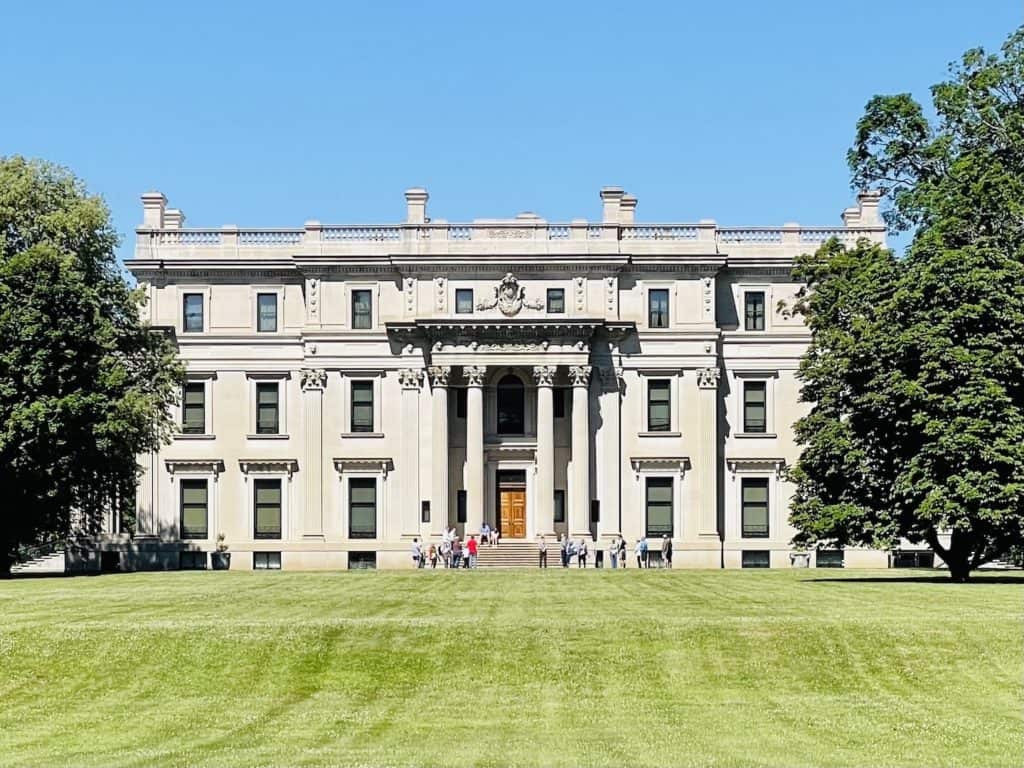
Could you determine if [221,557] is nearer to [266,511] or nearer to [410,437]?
[266,511]

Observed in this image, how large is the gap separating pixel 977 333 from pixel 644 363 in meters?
28.9

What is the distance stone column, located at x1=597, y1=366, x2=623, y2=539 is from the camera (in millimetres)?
79062

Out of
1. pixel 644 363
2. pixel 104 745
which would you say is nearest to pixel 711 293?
pixel 644 363

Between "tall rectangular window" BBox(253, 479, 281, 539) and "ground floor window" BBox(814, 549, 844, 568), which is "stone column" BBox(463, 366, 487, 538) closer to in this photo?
"tall rectangular window" BBox(253, 479, 281, 539)

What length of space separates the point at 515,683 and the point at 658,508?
51067 millimetres

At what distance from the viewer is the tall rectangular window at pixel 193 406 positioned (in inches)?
3184

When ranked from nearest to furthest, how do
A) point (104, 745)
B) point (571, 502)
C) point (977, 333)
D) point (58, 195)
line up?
point (104, 745), point (977, 333), point (58, 195), point (571, 502)

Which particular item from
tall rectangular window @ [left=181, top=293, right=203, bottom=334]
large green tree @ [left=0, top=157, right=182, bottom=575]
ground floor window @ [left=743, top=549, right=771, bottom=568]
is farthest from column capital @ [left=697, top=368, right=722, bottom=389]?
large green tree @ [left=0, top=157, right=182, bottom=575]

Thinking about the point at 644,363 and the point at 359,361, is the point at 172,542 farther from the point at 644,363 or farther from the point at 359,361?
the point at 644,363

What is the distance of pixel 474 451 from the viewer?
77625 mm

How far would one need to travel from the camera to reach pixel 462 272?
79.1m

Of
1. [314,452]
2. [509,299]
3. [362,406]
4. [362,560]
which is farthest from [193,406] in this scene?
[509,299]

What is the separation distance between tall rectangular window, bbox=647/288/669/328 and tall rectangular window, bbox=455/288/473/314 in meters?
8.31

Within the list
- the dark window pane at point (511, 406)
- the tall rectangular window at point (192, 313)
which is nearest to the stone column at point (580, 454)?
the dark window pane at point (511, 406)
